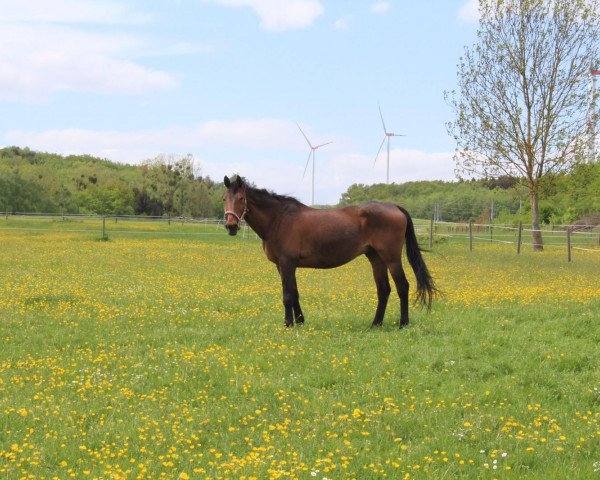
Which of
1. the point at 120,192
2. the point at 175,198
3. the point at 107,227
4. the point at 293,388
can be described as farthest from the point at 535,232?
the point at 120,192

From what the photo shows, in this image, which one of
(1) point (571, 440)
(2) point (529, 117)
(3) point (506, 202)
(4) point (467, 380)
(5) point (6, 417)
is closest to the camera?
(1) point (571, 440)

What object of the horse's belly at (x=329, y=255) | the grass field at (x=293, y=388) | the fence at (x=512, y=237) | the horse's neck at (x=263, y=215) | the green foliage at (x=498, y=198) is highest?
the green foliage at (x=498, y=198)

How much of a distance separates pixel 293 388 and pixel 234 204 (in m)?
4.10

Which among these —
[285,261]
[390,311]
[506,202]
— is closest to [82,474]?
[285,261]

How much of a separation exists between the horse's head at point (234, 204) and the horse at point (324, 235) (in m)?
0.03

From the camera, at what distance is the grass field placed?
17.6 feet

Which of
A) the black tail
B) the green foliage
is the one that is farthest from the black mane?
the green foliage

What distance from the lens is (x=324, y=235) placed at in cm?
1089

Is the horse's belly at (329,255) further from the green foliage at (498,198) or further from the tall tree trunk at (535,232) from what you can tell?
the green foliage at (498,198)

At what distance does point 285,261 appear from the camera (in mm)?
10797

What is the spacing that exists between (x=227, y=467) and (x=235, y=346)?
4.10 metres

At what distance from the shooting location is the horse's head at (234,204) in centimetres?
1034

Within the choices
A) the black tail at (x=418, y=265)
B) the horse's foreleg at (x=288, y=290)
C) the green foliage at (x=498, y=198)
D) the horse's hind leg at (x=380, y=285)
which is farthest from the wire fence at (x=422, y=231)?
the horse's foreleg at (x=288, y=290)

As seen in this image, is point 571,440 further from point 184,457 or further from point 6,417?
point 6,417
